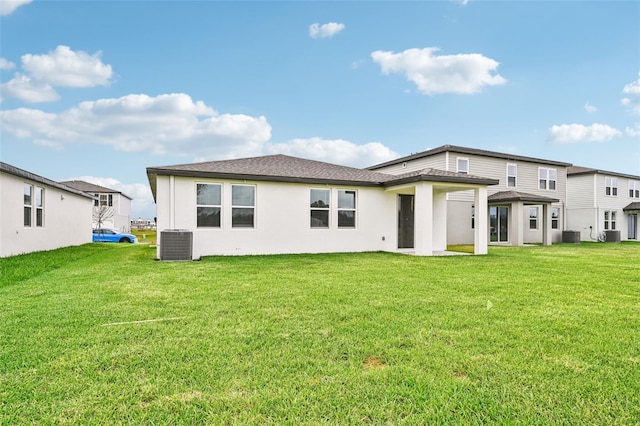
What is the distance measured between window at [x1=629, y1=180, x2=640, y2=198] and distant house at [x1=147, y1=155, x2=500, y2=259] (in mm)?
22974

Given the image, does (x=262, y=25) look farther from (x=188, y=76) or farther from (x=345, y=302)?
(x=345, y=302)

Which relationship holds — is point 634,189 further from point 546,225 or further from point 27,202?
point 27,202

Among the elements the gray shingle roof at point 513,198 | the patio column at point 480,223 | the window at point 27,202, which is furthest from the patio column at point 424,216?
the window at point 27,202

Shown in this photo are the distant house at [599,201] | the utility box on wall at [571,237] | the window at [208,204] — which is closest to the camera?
the window at [208,204]

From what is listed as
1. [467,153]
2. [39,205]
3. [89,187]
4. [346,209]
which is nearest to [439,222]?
[346,209]

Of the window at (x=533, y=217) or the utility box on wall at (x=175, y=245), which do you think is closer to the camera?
the utility box on wall at (x=175, y=245)

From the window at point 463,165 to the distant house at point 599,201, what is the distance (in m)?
12.8

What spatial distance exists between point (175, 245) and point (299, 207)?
4311 millimetres

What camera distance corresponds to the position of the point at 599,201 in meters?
25.4

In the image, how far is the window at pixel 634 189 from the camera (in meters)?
27.5

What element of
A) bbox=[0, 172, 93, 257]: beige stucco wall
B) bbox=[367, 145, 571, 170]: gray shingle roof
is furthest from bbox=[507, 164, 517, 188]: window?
bbox=[0, 172, 93, 257]: beige stucco wall

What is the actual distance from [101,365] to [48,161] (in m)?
21.7

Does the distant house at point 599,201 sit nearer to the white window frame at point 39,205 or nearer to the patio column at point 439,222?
the patio column at point 439,222

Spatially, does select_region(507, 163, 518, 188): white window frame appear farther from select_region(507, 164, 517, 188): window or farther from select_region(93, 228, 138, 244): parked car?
select_region(93, 228, 138, 244): parked car
